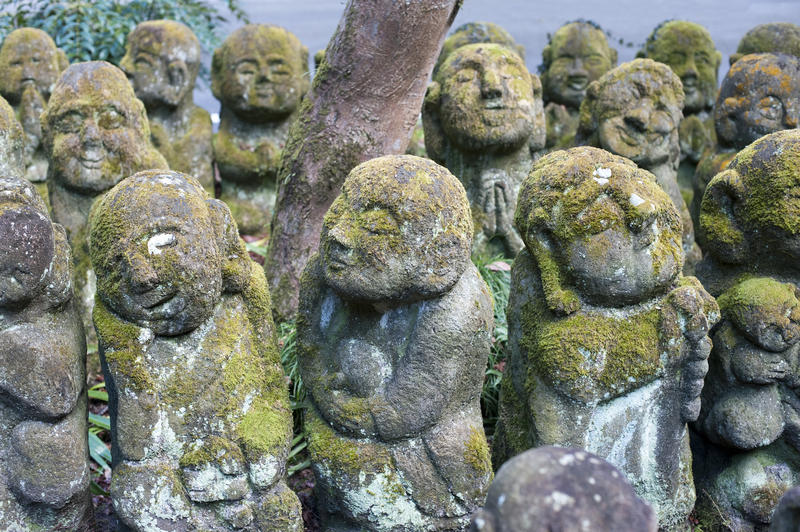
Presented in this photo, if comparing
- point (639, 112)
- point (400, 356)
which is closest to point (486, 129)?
point (639, 112)

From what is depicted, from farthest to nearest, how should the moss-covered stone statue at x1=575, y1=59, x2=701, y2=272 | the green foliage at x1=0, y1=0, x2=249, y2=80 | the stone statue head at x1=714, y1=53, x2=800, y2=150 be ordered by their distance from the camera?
the green foliage at x1=0, y1=0, x2=249, y2=80, the moss-covered stone statue at x1=575, y1=59, x2=701, y2=272, the stone statue head at x1=714, y1=53, x2=800, y2=150

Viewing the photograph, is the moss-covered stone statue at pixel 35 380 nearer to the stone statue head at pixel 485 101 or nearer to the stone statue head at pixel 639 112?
the stone statue head at pixel 485 101

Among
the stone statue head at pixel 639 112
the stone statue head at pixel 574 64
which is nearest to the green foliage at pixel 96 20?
the stone statue head at pixel 574 64

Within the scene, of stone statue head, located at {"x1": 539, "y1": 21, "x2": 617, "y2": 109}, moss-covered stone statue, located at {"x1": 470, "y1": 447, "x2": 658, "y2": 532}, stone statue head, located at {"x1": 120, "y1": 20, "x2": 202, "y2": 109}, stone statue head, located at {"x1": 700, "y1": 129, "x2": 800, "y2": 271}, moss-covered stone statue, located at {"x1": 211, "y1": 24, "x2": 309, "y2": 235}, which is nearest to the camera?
moss-covered stone statue, located at {"x1": 470, "y1": 447, "x2": 658, "y2": 532}

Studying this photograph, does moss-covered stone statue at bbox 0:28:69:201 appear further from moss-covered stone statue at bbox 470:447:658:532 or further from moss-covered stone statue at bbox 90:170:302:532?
moss-covered stone statue at bbox 470:447:658:532

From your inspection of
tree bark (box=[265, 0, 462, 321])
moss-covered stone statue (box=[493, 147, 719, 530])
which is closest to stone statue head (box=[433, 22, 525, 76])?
tree bark (box=[265, 0, 462, 321])

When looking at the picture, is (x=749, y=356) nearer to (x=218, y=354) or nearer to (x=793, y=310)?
(x=793, y=310)

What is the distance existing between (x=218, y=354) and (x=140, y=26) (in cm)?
638

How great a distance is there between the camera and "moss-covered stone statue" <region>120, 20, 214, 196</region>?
28.4 feet

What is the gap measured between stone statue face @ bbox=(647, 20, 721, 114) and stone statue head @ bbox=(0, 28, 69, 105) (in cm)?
656

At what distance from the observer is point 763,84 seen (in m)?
6.44

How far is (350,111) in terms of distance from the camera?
573 centimetres

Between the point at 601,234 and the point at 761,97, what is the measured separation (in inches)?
141

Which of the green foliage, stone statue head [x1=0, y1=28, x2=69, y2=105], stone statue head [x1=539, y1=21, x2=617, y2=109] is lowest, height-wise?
the green foliage
